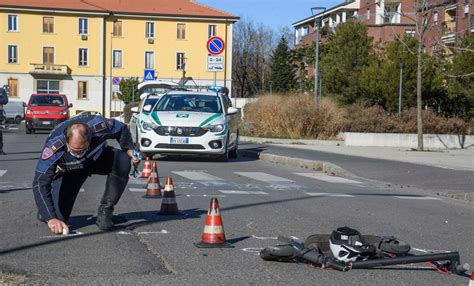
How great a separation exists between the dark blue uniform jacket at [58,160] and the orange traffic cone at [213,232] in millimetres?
1297

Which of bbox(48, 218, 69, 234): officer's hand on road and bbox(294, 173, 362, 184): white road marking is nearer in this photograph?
bbox(48, 218, 69, 234): officer's hand on road

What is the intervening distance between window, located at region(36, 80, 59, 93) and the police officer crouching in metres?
67.1

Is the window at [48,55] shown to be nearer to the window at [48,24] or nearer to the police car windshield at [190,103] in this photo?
the window at [48,24]

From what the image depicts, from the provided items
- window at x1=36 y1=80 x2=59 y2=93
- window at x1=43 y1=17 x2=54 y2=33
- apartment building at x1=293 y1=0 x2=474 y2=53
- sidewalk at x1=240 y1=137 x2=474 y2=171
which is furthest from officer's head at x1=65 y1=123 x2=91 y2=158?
window at x1=43 y1=17 x2=54 y2=33

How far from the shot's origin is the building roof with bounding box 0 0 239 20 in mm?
70938

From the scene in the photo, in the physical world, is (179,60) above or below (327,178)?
above

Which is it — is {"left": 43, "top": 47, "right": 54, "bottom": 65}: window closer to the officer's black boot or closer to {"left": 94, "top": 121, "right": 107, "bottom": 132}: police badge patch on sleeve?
the officer's black boot

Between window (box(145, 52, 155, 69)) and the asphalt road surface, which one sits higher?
window (box(145, 52, 155, 69))

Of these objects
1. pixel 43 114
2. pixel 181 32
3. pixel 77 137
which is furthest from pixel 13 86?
pixel 77 137

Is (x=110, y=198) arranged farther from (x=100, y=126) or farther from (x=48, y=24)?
(x=48, y=24)

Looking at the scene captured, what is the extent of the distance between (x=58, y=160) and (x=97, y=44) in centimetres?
6786

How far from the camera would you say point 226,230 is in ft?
24.8

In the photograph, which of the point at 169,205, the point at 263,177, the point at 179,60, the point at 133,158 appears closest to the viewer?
the point at 133,158

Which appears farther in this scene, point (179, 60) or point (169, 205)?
point (179, 60)
